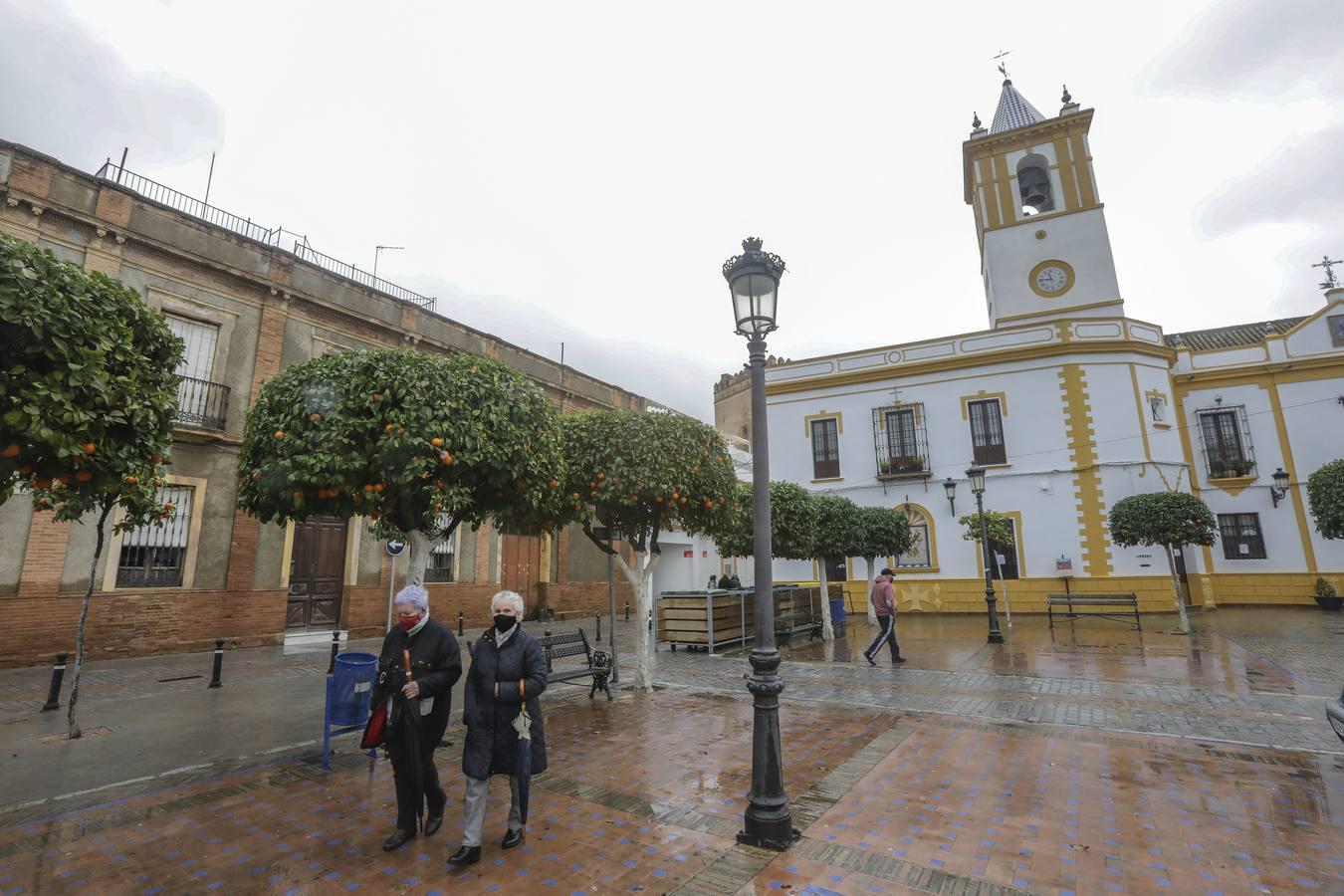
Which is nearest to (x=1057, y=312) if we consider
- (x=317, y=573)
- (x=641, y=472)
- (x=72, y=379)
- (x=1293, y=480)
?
(x=1293, y=480)

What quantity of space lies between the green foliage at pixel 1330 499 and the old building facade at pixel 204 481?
22725 millimetres

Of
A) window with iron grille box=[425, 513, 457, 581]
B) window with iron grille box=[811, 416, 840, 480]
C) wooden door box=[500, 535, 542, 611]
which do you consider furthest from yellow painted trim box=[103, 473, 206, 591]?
window with iron grille box=[811, 416, 840, 480]

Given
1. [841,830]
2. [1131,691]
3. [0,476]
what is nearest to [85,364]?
[0,476]

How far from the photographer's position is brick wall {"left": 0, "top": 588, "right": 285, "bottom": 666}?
37.2 ft

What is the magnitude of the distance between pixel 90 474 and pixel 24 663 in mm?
11209

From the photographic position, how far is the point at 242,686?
9.55 metres

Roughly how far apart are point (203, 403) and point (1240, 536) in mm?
32061

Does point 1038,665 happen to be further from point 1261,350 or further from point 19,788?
point 1261,350

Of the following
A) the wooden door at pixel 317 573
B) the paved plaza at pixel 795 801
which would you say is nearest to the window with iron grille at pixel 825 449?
the paved plaza at pixel 795 801

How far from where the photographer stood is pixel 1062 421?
69.7ft

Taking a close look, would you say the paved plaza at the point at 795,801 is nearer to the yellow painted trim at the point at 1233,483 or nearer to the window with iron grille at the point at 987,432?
the window with iron grille at the point at 987,432

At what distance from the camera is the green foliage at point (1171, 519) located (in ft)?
50.1

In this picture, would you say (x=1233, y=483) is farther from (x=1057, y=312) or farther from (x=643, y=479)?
(x=643, y=479)

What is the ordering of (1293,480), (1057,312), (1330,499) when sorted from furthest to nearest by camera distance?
(1057,312) < (1293,480) < (1330,499)
